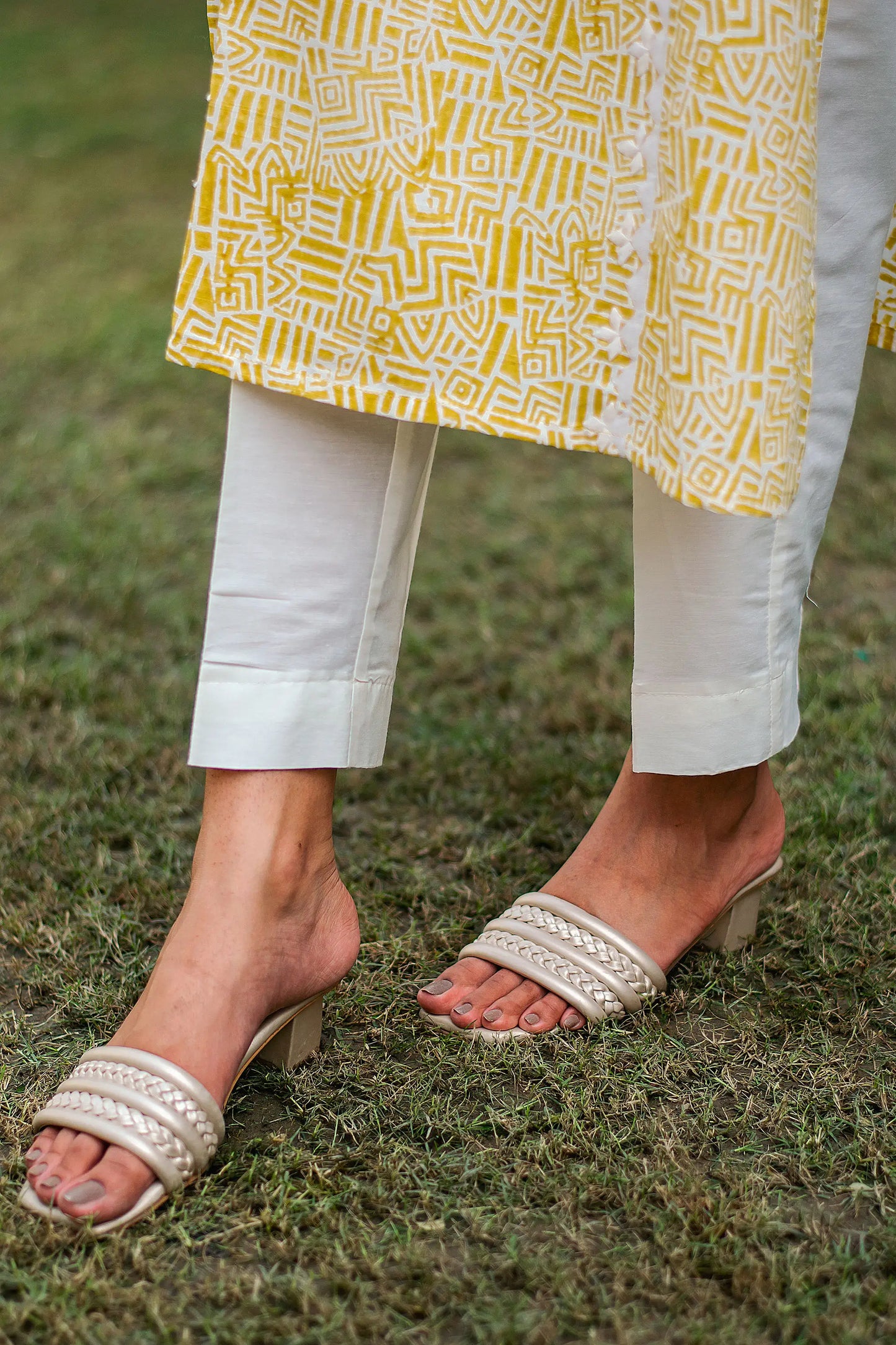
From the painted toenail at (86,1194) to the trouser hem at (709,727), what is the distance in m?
0.52

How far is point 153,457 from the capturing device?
2.48m

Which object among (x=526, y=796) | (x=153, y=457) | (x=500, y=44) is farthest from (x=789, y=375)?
(x=153, y=457)

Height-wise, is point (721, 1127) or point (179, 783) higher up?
point (721, 1127)

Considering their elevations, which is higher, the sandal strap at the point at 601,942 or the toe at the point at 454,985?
the sandal strap at the point at 601,942

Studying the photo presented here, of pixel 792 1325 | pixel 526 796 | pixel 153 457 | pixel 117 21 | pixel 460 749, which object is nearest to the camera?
pixel 792 1325

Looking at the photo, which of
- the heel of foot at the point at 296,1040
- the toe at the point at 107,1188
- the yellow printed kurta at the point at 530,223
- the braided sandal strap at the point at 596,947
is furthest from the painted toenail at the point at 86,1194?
the yellow printed kurta at the point at 530,223

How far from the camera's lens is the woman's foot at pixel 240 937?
0.94 metres

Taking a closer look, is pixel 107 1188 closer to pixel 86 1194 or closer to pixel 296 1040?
pixel 86 1194

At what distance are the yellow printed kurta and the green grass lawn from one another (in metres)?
0.47

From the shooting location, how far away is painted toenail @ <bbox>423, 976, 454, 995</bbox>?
1.10 m

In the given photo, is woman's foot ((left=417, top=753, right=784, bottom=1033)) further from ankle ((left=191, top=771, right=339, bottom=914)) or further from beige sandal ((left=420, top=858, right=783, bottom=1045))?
ankle ((left=191, top=771, right=339, bottom=914))

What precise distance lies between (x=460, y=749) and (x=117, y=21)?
7061 mm

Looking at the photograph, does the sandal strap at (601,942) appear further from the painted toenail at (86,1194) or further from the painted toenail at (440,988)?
the painted toenail at (86,1194)

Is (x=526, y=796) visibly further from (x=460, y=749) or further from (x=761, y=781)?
(x=761, y=781)
